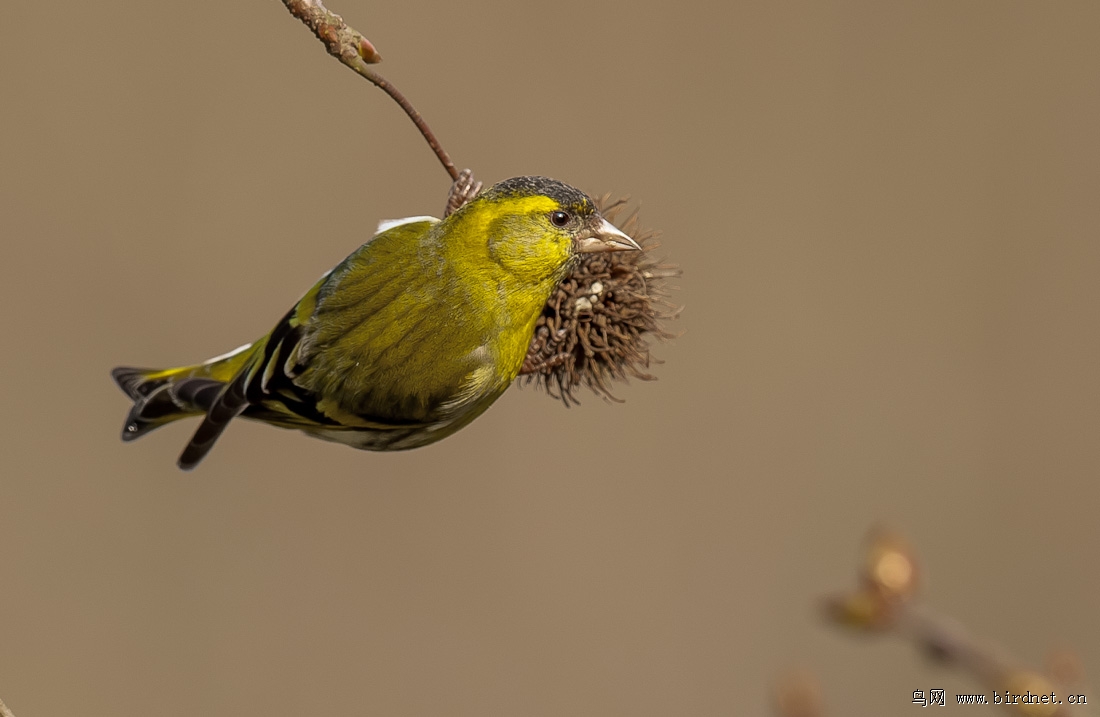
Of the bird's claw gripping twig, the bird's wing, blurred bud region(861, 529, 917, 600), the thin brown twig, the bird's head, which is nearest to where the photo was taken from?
blurred bud region(861, 529, 917, 600)

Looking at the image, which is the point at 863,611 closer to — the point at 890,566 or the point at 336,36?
the point at 890,566

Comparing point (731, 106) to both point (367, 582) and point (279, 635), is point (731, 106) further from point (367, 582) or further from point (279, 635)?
point (279, 635)

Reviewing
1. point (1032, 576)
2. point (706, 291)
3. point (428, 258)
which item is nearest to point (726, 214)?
point (706, 291)

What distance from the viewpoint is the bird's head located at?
3344mm

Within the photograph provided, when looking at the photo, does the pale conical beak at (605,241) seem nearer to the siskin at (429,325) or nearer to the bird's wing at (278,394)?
the siskin at (429,325)

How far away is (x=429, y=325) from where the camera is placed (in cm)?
342

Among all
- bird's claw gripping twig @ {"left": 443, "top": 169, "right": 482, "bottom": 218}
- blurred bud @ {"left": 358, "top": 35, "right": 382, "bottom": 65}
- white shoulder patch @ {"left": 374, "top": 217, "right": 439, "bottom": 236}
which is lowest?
white shoulder patch @ {"left": 374, "top": 217, "right": 439, "bottom": 236}

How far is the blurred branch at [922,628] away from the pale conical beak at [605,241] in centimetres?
178

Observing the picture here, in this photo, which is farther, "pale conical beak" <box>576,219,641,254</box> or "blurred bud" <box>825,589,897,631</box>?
"pale conical beak" <box>576,219,641,254</box>

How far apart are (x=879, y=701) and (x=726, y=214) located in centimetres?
355

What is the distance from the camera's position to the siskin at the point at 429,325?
3371mm

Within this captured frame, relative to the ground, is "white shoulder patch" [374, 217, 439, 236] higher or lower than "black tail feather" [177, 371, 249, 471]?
higher

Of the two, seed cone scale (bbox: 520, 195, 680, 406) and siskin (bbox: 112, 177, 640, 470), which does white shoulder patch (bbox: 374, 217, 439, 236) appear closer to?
siskin (bbox: 112, 177, 640, 470)

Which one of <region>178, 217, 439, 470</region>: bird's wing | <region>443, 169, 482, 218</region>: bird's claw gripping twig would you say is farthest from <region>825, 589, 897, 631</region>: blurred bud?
<region>443, 169, 482, 218</region>: bird's claw gripping twig
